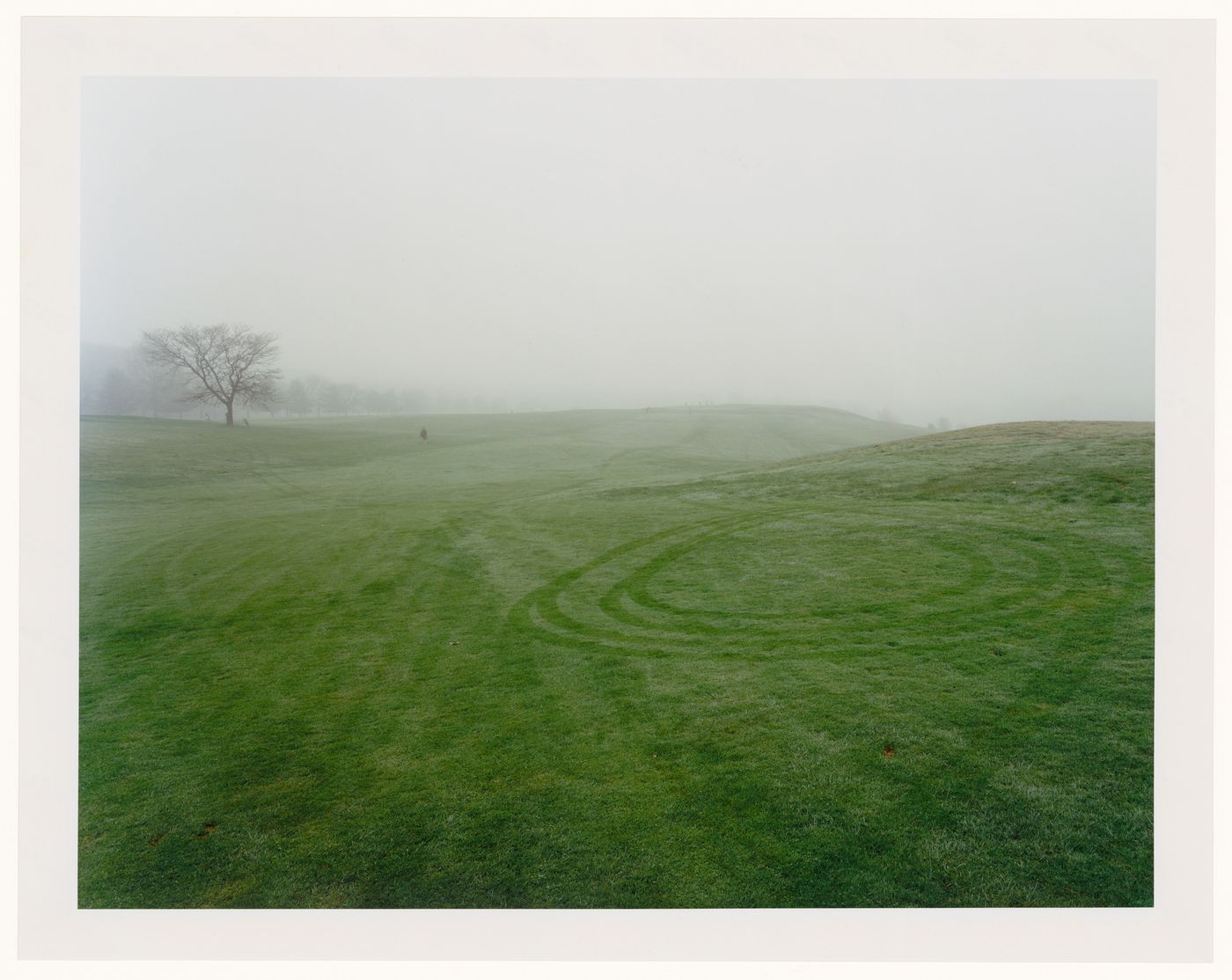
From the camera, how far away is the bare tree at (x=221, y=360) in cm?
2144

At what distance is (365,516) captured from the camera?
19.0 m

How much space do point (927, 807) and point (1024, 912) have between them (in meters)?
0.95

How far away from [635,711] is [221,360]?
79.7 ft

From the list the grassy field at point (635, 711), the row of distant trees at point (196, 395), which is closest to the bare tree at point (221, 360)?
the row of distant trees at point (196, 395)

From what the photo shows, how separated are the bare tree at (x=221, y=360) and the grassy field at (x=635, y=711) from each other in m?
7.59

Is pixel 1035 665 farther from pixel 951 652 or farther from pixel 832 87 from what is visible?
pixel 832 87

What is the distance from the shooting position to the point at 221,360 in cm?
2511

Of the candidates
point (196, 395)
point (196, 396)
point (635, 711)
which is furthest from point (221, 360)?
point (635, 711)

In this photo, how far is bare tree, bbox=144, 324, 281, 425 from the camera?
21438 millimetres

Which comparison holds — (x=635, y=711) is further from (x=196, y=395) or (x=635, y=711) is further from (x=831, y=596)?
(x=196, y=395)

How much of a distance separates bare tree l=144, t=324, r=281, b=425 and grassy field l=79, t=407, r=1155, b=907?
7.59 m

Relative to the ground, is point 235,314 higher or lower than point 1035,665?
higher

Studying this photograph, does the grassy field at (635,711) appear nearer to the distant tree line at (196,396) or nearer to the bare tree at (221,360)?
the distant tree line at (196,396)

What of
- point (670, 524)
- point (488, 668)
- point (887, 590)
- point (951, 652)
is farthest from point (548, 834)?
point (670, 524)
